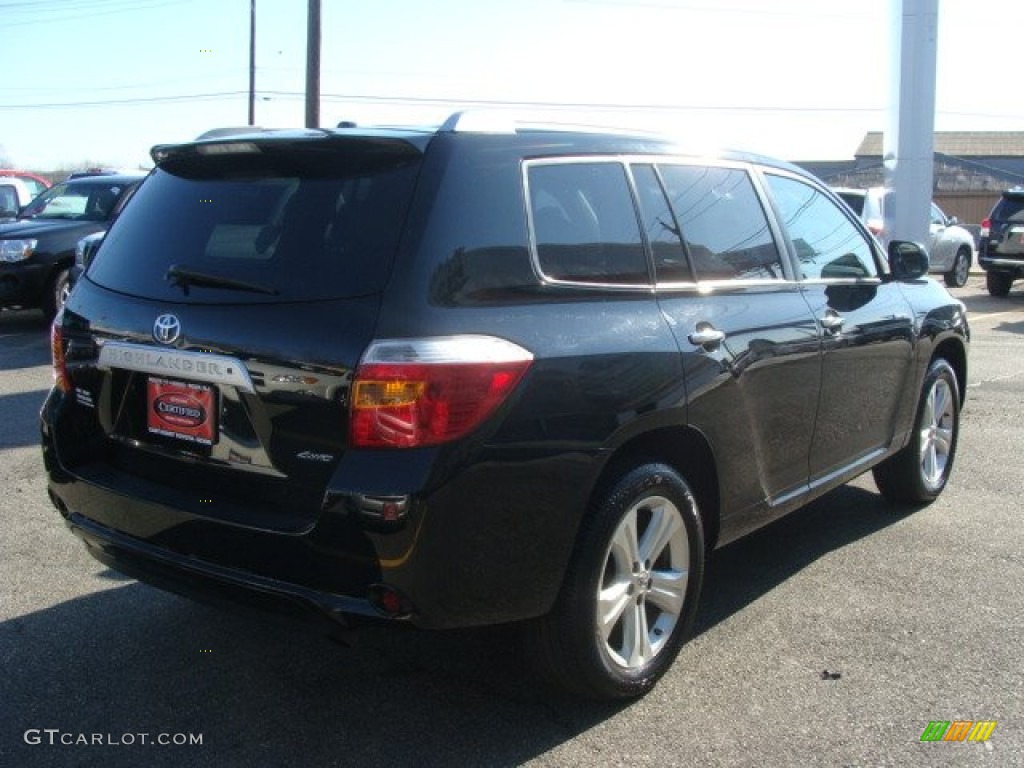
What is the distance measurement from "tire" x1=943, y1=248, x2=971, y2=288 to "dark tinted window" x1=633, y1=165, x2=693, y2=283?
18675 millimetres

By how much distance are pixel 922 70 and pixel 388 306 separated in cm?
1166

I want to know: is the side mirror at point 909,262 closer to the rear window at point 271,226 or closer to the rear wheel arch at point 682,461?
the rear wheel arch at point 682,461

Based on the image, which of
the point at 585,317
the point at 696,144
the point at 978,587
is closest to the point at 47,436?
the point at 585,317

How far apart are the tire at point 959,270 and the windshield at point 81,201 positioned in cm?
1552

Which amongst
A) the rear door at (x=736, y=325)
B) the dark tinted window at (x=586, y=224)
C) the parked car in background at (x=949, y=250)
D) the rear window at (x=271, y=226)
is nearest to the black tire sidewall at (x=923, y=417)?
the rear door at (x=736, y=325)

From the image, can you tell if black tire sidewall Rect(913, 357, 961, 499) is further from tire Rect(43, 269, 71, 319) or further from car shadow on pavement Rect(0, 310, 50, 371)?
tire Rect(43, 269, 71, 319)

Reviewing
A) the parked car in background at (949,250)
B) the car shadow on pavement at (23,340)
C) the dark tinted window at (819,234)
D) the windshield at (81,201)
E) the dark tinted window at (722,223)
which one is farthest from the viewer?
the parked car in background at (949,250)

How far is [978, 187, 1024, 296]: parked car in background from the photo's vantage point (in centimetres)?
1767

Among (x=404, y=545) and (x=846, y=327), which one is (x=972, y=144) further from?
(x=404, y=545)

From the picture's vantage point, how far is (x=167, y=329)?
10.2 feet

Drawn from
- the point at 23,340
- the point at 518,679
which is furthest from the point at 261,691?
the point at 23,340

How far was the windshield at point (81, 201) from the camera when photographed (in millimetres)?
12445

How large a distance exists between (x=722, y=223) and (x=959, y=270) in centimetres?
Answer: 1874

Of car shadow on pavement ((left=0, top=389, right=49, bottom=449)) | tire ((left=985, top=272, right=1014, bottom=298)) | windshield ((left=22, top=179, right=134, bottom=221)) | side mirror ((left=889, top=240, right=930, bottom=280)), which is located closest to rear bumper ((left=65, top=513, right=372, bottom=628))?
side mirror ((left=889, top=240, right=930, bottom=280))
